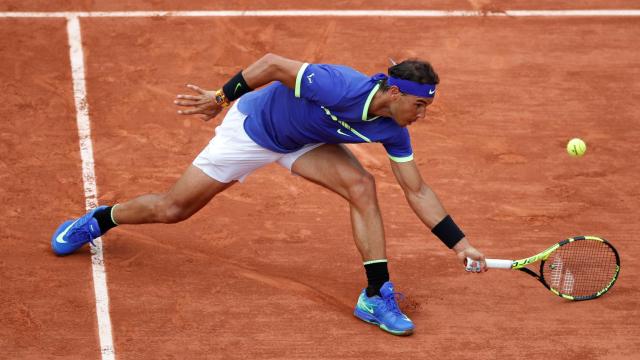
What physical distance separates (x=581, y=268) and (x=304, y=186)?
2483mm

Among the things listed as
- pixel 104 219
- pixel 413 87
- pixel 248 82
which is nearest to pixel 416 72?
pixel 413 87

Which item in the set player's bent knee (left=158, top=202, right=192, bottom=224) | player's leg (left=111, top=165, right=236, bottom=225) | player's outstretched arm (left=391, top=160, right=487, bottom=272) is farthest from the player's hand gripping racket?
player's bent knee (left=158, top=202, right=192, bottom=224)

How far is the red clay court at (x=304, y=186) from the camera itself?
27.4 ft

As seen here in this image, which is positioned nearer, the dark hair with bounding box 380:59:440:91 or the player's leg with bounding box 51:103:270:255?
the dark hair with bounding box 380:59:440:91

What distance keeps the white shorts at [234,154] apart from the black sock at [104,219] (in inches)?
36.0

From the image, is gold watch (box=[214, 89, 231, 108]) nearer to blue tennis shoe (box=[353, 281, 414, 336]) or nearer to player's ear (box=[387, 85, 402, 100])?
player's ear (box=[387, 85, 402, 100])

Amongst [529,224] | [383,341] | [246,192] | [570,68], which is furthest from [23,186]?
[570,68]

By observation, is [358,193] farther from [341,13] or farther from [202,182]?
[341,13]

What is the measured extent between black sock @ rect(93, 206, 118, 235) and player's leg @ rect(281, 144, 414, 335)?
1.44 meters

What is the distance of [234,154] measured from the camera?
27.2ft

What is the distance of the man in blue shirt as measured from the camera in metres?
7.86

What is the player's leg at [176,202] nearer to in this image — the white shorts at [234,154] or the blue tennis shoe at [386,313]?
the white shorts at [234,154]

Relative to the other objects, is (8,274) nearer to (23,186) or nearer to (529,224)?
(23,186)

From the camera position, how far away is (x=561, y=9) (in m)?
12.5
